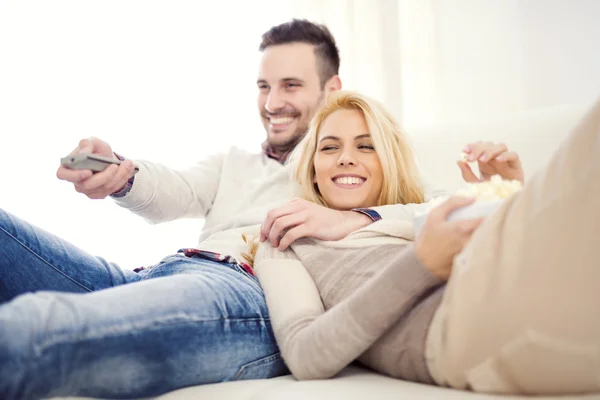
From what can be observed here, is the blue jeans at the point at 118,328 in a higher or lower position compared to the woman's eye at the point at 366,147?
lower

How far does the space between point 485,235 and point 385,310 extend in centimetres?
19

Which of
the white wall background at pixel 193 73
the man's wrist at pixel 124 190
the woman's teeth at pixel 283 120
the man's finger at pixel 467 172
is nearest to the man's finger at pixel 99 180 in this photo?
the man's wrist at pixel 124 190

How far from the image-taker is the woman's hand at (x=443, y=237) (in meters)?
0.73

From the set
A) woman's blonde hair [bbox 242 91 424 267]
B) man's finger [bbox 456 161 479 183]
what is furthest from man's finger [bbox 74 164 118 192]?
man's finger [bbox 456 161 479 183]

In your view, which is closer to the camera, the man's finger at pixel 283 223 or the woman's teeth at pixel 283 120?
the man's finger at pixel 283 223

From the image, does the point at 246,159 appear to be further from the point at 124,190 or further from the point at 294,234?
the point at 294,234

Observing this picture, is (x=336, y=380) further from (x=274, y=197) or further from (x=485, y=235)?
(x=274, y=197)

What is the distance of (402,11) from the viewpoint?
2.73m

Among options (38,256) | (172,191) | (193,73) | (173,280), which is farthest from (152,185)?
(193,73)

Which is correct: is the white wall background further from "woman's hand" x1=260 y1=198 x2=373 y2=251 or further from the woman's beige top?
the woman's beige top

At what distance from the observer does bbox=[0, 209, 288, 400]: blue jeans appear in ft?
2.27

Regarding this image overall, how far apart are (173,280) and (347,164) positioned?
0.58 metres

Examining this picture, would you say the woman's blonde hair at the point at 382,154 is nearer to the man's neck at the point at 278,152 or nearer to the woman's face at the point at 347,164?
the woman's face at the point at 347,164

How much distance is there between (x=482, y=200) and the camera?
31.2 inches
